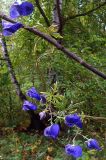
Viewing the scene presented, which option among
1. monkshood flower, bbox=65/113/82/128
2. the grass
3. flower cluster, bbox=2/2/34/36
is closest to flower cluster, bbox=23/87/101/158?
monkshood flower, bbox=65/113/82/128

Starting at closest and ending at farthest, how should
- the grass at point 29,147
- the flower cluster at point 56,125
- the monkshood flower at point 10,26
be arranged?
the monkshood flower at point 10,26 → the flower cluster at point 56,125 → the grass at point 29,147

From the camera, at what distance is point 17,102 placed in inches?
250

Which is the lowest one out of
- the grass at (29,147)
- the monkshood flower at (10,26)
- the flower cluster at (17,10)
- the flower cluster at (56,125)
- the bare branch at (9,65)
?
the grass at (29,147)

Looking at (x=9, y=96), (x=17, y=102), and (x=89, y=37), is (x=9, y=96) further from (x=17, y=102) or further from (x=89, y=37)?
(x=89, y=37)

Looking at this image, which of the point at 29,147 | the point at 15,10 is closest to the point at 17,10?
the point at 15,10

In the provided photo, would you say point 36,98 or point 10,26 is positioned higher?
point 10,26

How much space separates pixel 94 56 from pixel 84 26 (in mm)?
470

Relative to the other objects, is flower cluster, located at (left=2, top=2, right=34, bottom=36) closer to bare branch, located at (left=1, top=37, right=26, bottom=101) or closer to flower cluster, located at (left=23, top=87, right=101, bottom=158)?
flower cluster, located at (left=23, top=87, right=101, bottom=158)

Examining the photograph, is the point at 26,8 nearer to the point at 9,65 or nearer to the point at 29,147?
the point at 9,65

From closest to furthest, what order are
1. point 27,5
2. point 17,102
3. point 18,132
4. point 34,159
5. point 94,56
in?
point 27,5
point 94,56
point 34,159
point 18,132
point 17,102

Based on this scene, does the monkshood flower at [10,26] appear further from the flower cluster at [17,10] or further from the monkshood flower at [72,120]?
the monkshood flower at [72,120]

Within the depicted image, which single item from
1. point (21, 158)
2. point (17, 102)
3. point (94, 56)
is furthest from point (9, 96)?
point (94, 56)

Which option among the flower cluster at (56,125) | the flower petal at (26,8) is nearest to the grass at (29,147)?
the flower cluster at (56,125)

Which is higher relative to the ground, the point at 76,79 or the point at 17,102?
the point at 76,79
